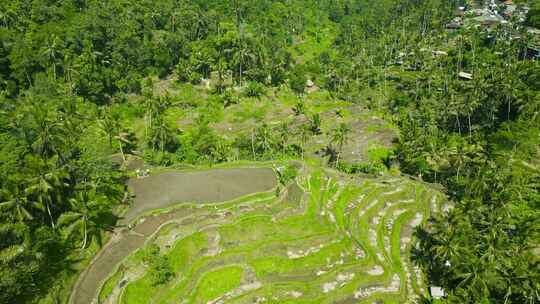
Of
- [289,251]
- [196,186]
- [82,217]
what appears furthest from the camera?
[196,186]

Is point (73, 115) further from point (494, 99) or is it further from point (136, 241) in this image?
point (494, 99)

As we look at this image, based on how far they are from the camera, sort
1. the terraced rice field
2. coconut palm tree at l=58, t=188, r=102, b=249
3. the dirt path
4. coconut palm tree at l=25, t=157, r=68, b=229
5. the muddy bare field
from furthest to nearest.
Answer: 1. the muddy bare field
2. coconut palm tree at l=58, t=188, r=102, b=249
3. coconut palm tree at l=25, t=157, r=68, b=229
4. the dirt path
5. the terraced rice field

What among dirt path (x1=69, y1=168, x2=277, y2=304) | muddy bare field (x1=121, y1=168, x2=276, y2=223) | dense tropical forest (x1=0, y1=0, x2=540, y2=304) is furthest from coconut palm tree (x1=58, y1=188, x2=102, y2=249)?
muddy bare field (x1=121, y1=168, x2=276, y2=223)

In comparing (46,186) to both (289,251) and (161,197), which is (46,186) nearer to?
(161,197)

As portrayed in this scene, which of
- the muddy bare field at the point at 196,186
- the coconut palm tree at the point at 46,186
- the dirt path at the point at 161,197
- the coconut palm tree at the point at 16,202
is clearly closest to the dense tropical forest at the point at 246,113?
the coconut palm tree at the point at 16,202

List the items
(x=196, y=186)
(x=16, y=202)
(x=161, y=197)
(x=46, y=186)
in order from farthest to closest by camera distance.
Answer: (x=196, y=186) < (x=161, y=197) < (x=46, y=186) < (x=16, y=202)

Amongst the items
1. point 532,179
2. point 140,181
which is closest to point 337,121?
point 532,179

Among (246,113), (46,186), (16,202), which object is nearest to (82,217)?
(46,186)

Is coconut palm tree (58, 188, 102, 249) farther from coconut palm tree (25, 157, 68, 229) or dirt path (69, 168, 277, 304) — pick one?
dirt path (69, 168, 277, 304)
